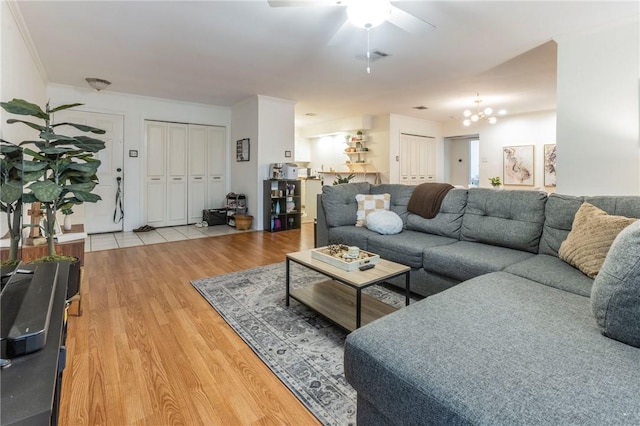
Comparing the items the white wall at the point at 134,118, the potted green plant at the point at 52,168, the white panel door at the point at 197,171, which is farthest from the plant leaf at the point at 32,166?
the white panel door at the point at 197,171

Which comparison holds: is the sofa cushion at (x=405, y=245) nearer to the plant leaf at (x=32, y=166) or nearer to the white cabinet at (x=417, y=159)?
the plant leaf at (x=32, y=166)

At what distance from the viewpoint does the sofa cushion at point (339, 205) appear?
342cm

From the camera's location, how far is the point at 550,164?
6688 millimetres

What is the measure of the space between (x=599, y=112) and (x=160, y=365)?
4.00 m

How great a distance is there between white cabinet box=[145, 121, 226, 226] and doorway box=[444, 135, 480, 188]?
19.8ft

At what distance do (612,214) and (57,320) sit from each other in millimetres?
2807

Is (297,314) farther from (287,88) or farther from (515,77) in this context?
(515,77)

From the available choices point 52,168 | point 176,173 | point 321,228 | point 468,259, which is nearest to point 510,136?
point 321,228

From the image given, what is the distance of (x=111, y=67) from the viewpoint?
158 inches

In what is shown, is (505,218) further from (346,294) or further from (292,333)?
(292,333)

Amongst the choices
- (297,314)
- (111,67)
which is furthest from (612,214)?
(111,67)

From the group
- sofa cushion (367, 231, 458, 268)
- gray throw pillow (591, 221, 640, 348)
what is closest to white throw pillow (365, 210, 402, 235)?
sofa cushion (367, 231, 458, 268)

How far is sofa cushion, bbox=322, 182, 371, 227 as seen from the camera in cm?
342

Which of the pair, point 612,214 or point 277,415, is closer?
point 277,415
